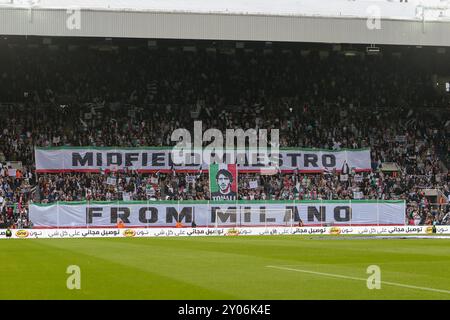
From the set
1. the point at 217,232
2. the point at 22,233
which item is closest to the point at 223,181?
the point at 217,232

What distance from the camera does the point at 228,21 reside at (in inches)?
2179

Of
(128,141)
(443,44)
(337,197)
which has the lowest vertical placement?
(337,197)

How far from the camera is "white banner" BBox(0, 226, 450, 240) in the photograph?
165ft

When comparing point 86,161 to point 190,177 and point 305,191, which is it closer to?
point 190,177

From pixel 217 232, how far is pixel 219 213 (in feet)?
4.15

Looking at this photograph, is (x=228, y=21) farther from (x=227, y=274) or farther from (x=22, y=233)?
(x=227, y=274)

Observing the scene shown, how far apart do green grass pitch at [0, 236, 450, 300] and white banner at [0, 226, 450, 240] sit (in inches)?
759

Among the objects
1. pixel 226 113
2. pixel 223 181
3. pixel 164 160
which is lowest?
pixel 223 181

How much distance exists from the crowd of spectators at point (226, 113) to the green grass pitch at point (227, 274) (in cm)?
2605

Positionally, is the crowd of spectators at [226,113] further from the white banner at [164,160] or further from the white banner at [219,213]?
the white banner at [219,213]

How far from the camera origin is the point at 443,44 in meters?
57.0

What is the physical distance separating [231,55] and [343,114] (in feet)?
32.1
